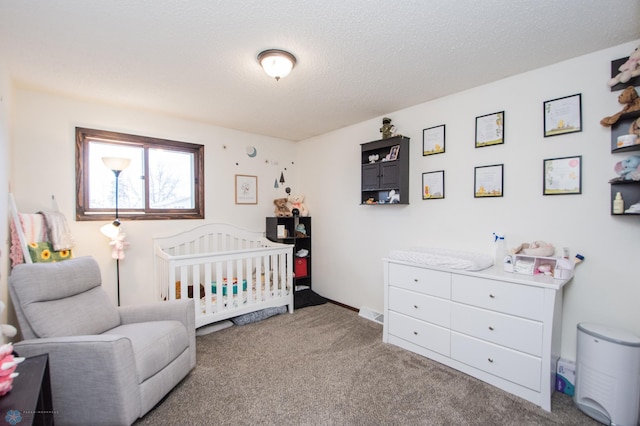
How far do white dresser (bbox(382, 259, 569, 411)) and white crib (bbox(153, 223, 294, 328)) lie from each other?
1369 mm

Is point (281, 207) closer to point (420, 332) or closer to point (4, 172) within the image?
point (420, 332)

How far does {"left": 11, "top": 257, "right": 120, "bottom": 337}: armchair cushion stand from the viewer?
1729 millimetres

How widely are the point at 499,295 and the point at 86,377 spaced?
2.65 m

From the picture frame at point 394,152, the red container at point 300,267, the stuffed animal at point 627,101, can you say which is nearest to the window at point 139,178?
the red container at point 300,267

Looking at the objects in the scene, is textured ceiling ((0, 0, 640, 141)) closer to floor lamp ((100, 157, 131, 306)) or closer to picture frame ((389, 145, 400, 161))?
picture frame ((389, 145, 400, 161))

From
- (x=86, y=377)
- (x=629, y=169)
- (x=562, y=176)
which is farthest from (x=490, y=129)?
(x=86, y=377)

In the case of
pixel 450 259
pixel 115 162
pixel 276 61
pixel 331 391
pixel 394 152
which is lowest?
pixel 331 391

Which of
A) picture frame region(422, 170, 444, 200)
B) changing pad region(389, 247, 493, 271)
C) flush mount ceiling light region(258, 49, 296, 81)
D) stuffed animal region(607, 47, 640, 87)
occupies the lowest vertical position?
changing pad region(389, 247, 493, 271)

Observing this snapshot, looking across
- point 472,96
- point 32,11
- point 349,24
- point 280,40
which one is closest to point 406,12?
point 349,24

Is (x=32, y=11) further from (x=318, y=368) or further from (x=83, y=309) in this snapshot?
(x=318, y=368)

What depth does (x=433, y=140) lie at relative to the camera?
114 inches

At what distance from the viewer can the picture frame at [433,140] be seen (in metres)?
2.83

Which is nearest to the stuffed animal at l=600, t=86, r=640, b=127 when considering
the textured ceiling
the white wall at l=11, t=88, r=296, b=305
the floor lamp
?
the textured ceiling

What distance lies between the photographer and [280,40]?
1.86 m
